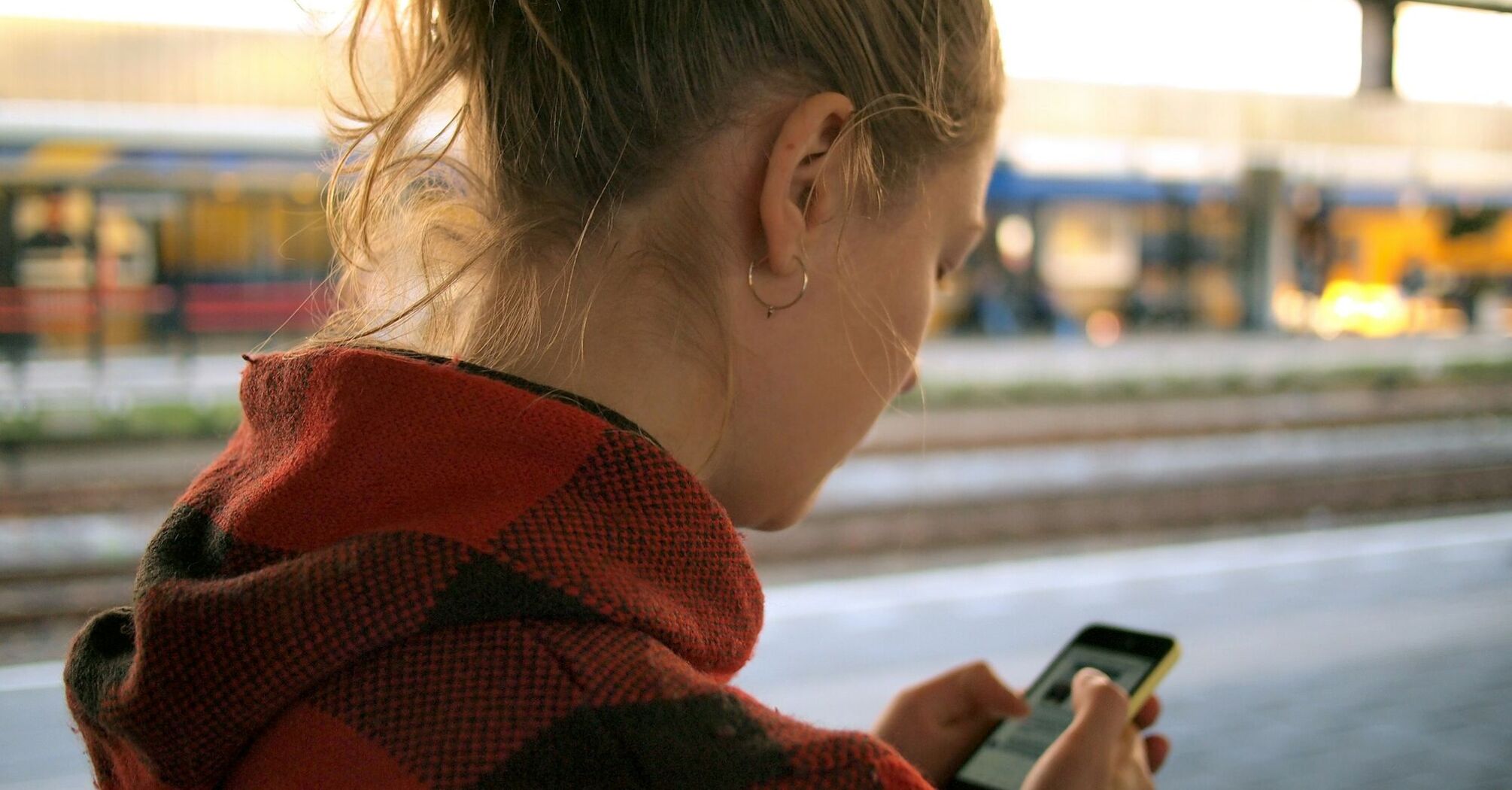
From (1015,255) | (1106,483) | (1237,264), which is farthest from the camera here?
(1237,264)

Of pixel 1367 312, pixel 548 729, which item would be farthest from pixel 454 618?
pixel 1367 312

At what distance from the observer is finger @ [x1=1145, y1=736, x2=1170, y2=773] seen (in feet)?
3.78

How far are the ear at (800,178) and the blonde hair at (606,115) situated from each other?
1cm

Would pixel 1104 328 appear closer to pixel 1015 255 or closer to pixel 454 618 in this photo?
pixel 1015 255

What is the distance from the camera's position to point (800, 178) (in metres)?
0.77

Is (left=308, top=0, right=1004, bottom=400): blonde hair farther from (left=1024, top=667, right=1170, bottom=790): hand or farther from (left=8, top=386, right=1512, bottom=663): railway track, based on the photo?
(left=8, top=386, right=1512, bottom=663): railway track

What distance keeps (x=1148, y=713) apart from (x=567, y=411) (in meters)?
0.83

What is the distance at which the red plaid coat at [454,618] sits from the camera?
23.0 inches

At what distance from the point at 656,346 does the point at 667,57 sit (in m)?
0.18

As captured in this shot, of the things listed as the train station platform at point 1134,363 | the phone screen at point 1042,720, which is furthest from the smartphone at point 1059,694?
the train station platform at point 1134,363

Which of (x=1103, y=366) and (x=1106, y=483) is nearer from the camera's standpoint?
(x=1106, y=483)

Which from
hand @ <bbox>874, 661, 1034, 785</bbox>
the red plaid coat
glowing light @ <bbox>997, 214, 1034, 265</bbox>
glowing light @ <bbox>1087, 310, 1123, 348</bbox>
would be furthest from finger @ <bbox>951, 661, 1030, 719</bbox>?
glowing light @ <bbox>1087, 310, 1123, 348</bbox>

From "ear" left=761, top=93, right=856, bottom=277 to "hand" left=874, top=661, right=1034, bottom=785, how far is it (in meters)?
0.58

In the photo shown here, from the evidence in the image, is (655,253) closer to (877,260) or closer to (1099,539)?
(877,260)
